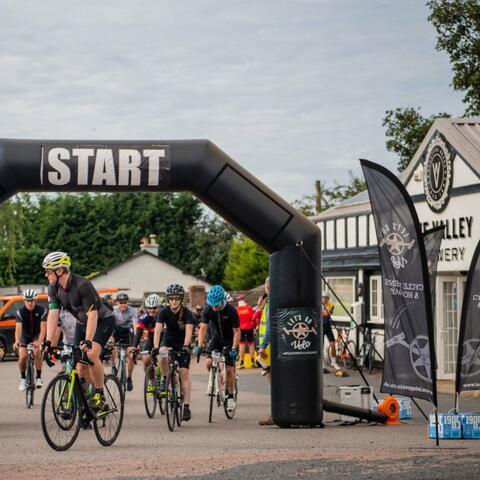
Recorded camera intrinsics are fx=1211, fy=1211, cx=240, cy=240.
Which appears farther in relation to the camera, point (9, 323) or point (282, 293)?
point (9, 323)

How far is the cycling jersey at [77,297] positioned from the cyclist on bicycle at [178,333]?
2503 mm

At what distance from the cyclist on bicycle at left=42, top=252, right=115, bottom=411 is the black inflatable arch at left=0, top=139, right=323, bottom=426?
77.8 inches

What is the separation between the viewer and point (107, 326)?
13.5 m

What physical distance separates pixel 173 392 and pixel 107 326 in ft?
7.55

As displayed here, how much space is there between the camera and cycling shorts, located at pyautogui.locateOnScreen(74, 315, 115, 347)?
13352 mm

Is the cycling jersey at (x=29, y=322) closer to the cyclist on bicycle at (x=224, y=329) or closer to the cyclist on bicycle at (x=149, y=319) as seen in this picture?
the cyclist on bicycle at (x=149, y=319)

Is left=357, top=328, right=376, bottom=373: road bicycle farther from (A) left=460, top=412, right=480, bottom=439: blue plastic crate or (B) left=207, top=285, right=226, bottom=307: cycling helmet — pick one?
(A) left=460, top=412, right=480, bottom=439: blue plastic crate

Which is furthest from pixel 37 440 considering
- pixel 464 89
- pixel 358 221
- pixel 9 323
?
pixel 464 89

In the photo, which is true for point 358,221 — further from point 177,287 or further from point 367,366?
point 177,287

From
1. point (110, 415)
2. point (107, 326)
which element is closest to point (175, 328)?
→ point (107, 326)

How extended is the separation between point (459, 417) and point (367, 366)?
1554cm

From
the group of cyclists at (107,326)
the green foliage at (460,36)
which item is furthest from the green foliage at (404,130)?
the group of cyclists at (107,326)

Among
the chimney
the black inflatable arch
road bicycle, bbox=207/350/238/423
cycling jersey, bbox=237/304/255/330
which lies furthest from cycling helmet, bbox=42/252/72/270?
the chimney

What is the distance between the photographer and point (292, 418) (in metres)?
15.4
